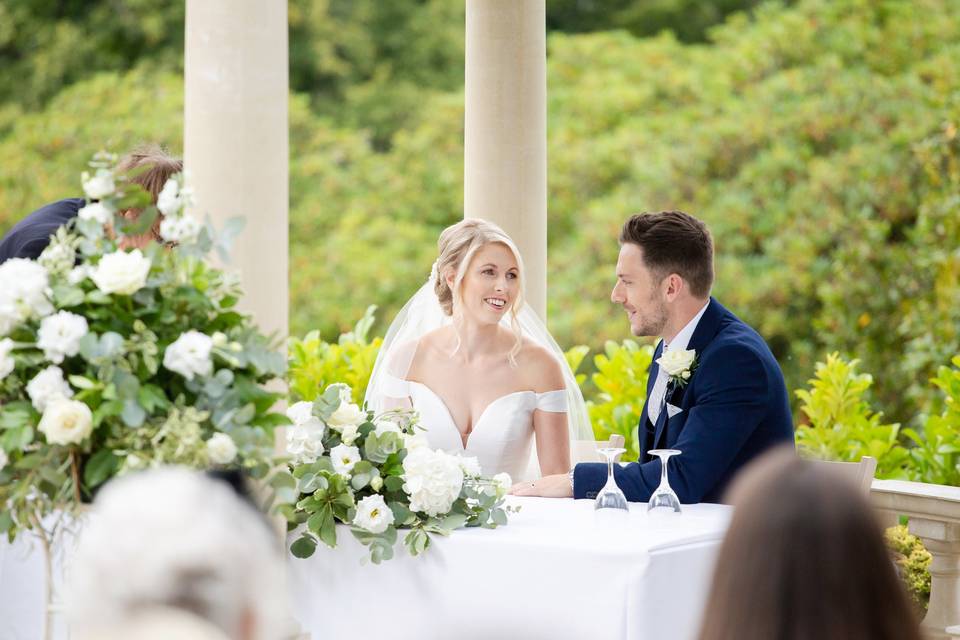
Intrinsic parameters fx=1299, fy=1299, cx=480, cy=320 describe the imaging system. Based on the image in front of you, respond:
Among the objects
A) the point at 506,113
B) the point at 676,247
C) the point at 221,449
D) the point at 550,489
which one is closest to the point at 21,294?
the point at 221,449

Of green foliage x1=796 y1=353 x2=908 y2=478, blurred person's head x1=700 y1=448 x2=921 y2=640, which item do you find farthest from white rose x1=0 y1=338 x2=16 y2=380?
green foliage x1=796 y1=353 x2=908 y2=478

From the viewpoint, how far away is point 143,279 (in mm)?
3039

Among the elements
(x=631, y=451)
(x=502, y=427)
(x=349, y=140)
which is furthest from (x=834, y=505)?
(x=349, y=140)

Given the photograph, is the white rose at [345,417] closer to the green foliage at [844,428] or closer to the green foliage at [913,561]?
the green foliage at [913,561]

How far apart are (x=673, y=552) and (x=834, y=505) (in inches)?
87.1

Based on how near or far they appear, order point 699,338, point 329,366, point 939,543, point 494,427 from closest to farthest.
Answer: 1. point 699,338
2. point 939,543
3. point 494,427
4. point 329,366

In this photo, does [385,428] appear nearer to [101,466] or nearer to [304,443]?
[304,443]

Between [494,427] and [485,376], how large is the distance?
25cm

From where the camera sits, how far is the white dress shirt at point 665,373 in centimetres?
500

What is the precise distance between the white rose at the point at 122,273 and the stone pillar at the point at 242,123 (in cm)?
69

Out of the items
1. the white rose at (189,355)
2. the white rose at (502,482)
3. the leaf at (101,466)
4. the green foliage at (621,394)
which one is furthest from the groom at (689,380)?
the leaf at (101,466)

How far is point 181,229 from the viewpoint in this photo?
317 cm

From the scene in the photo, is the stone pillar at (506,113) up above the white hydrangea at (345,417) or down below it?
above

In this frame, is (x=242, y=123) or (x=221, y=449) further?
(x=242, y=123)
